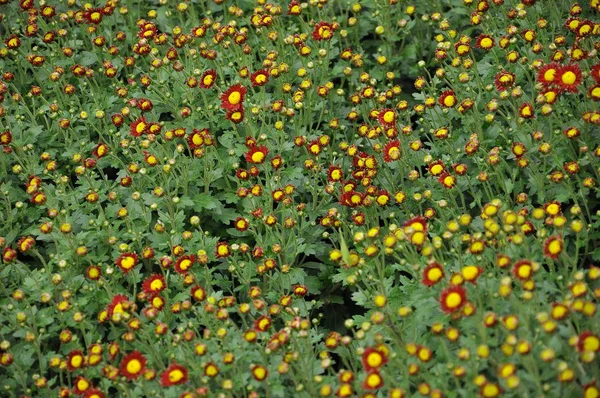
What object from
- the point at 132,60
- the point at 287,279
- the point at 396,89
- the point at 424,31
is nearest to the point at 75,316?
the point at 287,279

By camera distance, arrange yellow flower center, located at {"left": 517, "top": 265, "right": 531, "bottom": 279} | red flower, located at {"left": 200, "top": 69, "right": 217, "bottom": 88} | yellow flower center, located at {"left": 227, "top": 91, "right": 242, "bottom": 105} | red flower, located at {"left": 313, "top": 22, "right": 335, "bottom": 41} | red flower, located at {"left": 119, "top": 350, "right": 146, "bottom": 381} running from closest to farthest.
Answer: yellow flower center, located at {"left": 517, "top": 265, "right": 531, "bottom": 279}
red flower, located at {"left": 119, "top": 350, "right": 146, "bottom": 381}
yellow flower center, located at {"left": 227, "top": 91, "right": 242, "bottom": 105}
red flower, located at {"left": 200, "top": 69, "right": 217, "bottom": 88}
red flower, located at {"left": 313, "top": 22, "right": 335, "bottom": 41}

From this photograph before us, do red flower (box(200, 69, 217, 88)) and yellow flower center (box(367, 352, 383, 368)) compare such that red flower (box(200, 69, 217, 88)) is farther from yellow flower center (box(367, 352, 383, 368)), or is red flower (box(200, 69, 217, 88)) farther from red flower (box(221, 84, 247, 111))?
yellow flower center (box(367, 352, 383, 368))

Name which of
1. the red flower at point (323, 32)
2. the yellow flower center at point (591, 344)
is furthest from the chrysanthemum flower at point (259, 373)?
the red flower at point (323, 32)

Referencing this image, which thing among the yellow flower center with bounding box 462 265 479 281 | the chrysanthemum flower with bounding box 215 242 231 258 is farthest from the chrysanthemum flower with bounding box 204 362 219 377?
the yellow flower center with bounding box 462 265 479 281

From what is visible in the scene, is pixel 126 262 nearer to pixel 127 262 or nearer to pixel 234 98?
pixel 127 262

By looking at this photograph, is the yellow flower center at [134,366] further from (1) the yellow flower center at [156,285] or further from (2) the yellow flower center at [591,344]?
(2) the yellow flower center at [591,344]

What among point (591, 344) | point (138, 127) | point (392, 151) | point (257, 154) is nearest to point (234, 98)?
point (257, 154)
